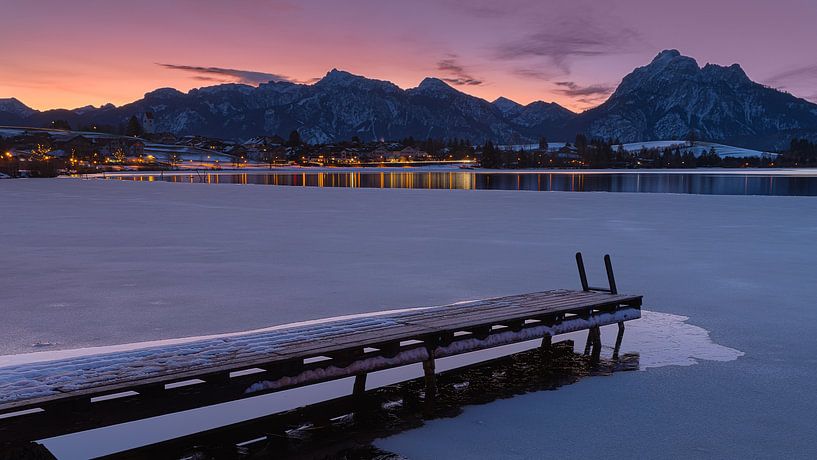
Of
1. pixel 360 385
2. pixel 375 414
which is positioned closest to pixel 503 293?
pixel 360 385

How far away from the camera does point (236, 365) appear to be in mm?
5656

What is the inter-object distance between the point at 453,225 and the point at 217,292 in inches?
648

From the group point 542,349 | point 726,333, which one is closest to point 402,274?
point 542,349

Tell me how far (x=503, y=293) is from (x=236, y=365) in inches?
308

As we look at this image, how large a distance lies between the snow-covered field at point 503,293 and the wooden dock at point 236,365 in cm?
86

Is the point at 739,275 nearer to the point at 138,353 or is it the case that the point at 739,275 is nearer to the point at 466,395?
the point at 466,395

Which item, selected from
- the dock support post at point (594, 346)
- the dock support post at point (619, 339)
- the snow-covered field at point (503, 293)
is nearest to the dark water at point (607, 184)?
the snow-covered field at point (503, 293)

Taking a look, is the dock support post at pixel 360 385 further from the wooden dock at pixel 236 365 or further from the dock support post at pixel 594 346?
the dock support post at pixel 594 346

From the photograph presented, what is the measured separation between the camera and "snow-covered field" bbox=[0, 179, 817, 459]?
20.9 ft

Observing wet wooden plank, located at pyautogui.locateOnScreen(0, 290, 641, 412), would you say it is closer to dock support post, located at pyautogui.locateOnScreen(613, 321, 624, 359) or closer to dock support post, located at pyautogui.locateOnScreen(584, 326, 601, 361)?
dock support post, located at pyautogui.locateOnScreen(584, 326, 601, 361)

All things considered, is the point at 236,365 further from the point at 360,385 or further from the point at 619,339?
the point at 619,339

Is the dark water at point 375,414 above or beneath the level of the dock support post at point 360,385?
beneath

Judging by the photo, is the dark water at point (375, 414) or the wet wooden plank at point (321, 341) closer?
the wet wooden plank at point (321, 341)

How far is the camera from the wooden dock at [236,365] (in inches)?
190
